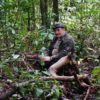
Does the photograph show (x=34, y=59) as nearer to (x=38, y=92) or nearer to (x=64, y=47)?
(x=64, y=47)

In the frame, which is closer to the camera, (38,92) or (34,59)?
(38,92)

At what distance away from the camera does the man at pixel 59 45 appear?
517 centimetres

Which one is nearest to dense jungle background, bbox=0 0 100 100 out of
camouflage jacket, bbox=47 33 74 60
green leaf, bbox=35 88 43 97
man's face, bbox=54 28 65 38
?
green leaf, bbox=35 88 43 97

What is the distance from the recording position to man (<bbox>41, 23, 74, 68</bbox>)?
5168mm

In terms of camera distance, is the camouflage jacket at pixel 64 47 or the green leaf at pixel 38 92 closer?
the green leaf at pixel 38 92

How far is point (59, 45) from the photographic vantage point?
5379mm

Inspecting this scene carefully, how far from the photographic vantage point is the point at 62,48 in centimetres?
526

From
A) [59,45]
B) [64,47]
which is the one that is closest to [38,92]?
[64,47]

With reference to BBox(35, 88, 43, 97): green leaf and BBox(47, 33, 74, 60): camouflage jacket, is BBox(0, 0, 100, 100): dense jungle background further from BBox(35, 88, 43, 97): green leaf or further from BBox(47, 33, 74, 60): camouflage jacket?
BBox(47, 33, 74, 60): camouflage jacket

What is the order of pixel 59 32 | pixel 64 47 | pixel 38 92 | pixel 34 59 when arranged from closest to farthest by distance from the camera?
pixel 38 92
pixel 64 47
pixel 59 32
pixel 34 59

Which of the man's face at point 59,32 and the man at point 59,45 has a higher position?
the man's face at point 59,32

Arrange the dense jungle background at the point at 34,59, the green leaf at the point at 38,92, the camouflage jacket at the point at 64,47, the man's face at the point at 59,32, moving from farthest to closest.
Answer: the man's face at the point at 59,32 < the camouflage jacket at the point at 64,47 < the dense jungle background at the point at 34,59 < the green leaf at the point at 38,92

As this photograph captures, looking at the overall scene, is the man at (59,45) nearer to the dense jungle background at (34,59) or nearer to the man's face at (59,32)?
the man's face at (59,32)

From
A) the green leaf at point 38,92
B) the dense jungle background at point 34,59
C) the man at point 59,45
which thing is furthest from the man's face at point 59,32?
the green leaf at point 38,92
